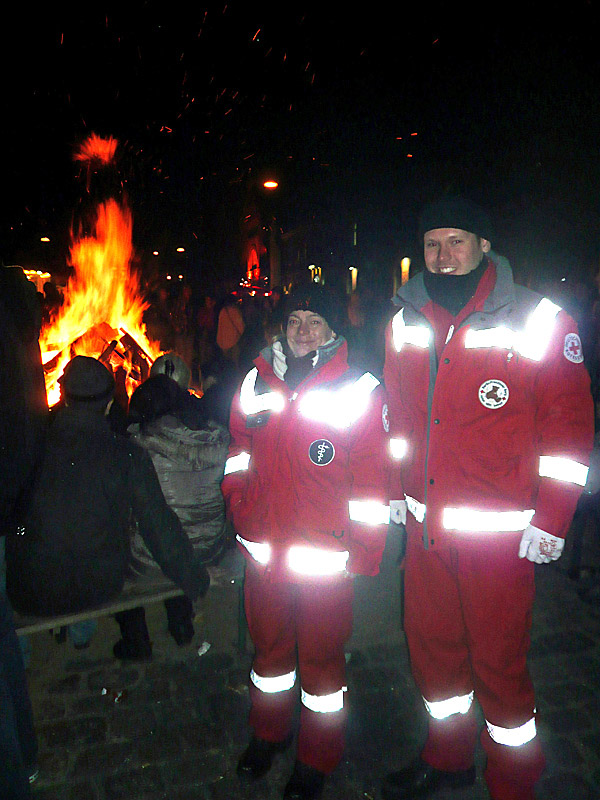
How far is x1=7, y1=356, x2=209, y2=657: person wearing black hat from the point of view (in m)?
2.74

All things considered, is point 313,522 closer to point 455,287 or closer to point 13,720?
point 455,287

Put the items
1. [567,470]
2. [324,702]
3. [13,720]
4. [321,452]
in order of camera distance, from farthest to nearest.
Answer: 1. [324,702]
2. [321,452]
3. [567,470]
4. [13,720]

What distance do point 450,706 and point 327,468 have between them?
1.30 meters

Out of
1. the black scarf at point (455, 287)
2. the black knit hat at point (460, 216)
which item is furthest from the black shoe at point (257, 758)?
the black knit hat at point (460, 216)

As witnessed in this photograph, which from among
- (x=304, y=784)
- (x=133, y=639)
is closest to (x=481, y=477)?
(x=304, y=784)

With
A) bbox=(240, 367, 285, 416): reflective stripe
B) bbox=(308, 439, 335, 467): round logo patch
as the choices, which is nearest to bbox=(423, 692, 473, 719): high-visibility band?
bbox=(308, 439, 335, 467): round logo patch

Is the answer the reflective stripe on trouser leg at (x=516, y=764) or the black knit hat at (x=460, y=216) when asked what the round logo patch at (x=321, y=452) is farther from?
the reflective stripe on trouser leg at (x=516, y=764)

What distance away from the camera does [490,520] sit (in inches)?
92.2

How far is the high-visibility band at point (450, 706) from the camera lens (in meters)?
2.56

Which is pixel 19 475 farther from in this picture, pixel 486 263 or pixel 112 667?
pixel 486 263

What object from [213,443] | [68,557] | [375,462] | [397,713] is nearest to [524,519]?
[375,462]

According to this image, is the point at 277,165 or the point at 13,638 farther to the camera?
the point at 277,165

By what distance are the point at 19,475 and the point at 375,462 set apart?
1650mm

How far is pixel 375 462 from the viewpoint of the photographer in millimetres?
2504
